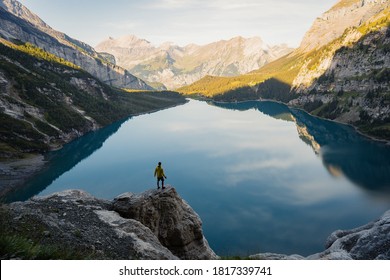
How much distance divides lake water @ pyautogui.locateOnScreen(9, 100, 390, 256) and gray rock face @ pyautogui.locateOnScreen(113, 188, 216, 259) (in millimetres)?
29064

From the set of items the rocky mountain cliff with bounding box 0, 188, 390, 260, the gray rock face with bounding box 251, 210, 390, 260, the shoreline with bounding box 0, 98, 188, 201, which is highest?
the shoreline with bounding box 0, 98, 188, 201

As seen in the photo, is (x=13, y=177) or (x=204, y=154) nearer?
(x=13, y=177)

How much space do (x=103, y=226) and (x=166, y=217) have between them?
10.2 m

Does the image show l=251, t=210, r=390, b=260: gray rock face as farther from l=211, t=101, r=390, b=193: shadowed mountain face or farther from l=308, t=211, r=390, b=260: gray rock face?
l=211, t=101, r=390, b=193: shadowed mountain face

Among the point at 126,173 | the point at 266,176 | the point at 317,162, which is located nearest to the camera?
the point at 266,176

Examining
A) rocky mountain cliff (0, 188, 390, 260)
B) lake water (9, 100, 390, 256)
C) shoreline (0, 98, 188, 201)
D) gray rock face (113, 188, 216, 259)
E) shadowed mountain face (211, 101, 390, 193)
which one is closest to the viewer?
rocky mountain cliff (0, 188, 390, 260)

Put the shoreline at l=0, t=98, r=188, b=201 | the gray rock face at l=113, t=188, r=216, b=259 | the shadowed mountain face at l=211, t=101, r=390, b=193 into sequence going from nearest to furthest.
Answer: the gray rock face at l=113, t=188, r=216, b=259 < the shoreline at l=0, t=98, r=188, b=201 < the shadowed mountain face at l=211, t=101, r=390, b=193

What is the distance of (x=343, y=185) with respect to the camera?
381 feet

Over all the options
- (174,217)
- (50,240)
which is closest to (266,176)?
(174,217)

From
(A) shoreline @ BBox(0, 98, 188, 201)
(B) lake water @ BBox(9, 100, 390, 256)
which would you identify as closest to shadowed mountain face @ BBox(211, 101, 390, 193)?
(B) lake water @ BBox(9, 100, 390, 256)

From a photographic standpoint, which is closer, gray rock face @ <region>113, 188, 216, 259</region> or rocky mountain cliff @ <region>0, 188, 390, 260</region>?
rocky mountain cliff @ <region>0, 188, 390, 260</region>

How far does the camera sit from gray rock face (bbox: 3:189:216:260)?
24.8 metres
